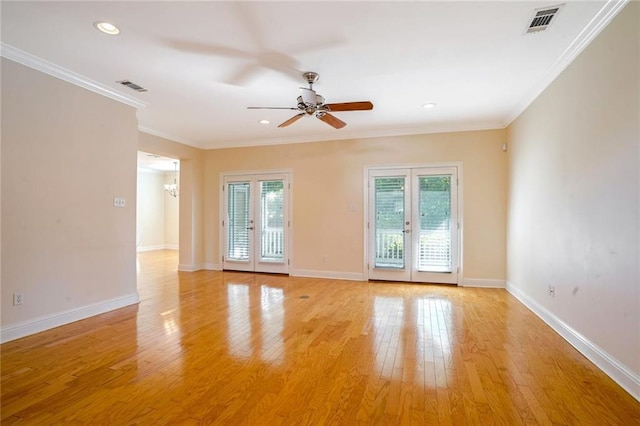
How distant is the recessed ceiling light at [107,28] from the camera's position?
2.51 m

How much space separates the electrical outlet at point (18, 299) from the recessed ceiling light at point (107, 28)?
2.58 m

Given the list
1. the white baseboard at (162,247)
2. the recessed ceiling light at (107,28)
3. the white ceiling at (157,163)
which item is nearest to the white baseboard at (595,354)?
the recessed ceiling light at (107,28)

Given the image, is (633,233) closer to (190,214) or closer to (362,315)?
(362,315)

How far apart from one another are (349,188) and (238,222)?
97.9 inches

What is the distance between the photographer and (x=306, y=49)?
286cm

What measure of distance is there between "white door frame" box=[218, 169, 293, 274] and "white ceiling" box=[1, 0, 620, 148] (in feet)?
6.36

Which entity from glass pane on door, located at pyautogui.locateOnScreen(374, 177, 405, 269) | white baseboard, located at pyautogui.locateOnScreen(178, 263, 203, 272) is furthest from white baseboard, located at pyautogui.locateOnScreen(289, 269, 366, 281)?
white baseboard, located at pyautogui.locateOnScreen(178, 263, 203, 272)

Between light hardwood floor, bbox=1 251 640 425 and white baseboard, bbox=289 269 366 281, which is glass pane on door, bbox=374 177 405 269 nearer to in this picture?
white baseboard, bbox=289 269 366 281

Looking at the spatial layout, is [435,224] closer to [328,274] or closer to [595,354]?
[328,274]


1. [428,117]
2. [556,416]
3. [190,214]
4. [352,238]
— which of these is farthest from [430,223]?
[190,214]

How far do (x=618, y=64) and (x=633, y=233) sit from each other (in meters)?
1.24

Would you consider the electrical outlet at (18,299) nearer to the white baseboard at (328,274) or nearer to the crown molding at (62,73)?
the crown molding at (62,73)

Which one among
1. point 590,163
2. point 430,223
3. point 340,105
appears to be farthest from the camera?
point 430,223

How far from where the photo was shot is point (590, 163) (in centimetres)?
263
